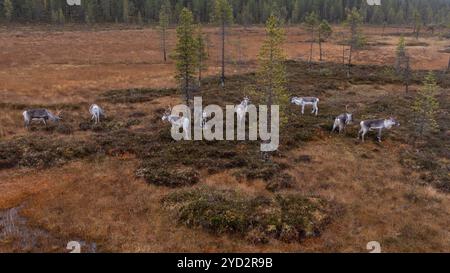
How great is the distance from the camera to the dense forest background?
127463 mm

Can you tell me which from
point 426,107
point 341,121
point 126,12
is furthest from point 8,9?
point 426,107

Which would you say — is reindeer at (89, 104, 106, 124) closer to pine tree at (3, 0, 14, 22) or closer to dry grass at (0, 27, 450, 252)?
dry grass at (0, 27, 450, 252)

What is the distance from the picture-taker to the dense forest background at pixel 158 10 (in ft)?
418

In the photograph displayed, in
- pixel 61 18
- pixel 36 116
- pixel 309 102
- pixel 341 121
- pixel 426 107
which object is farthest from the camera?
pixel 61 18

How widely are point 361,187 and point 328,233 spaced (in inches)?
232

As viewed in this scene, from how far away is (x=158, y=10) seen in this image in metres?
141

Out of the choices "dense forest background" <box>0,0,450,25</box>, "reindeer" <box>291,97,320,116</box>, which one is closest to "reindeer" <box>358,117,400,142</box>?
"reindeer" <box>291,97,320,116</box>

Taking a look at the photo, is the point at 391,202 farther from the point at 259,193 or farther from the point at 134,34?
the point at 134,34

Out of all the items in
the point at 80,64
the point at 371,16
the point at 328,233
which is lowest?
the point at 328,233

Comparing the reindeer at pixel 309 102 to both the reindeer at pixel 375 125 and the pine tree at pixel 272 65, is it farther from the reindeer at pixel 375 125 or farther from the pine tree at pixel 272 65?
the pine tree at pixel 272 65

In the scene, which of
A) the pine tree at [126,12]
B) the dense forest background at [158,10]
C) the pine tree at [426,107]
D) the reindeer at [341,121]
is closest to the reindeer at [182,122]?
the reindeer at [341,121]

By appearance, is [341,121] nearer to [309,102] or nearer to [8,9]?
[309,102]

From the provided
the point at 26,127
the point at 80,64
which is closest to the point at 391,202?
the point at 26,127
